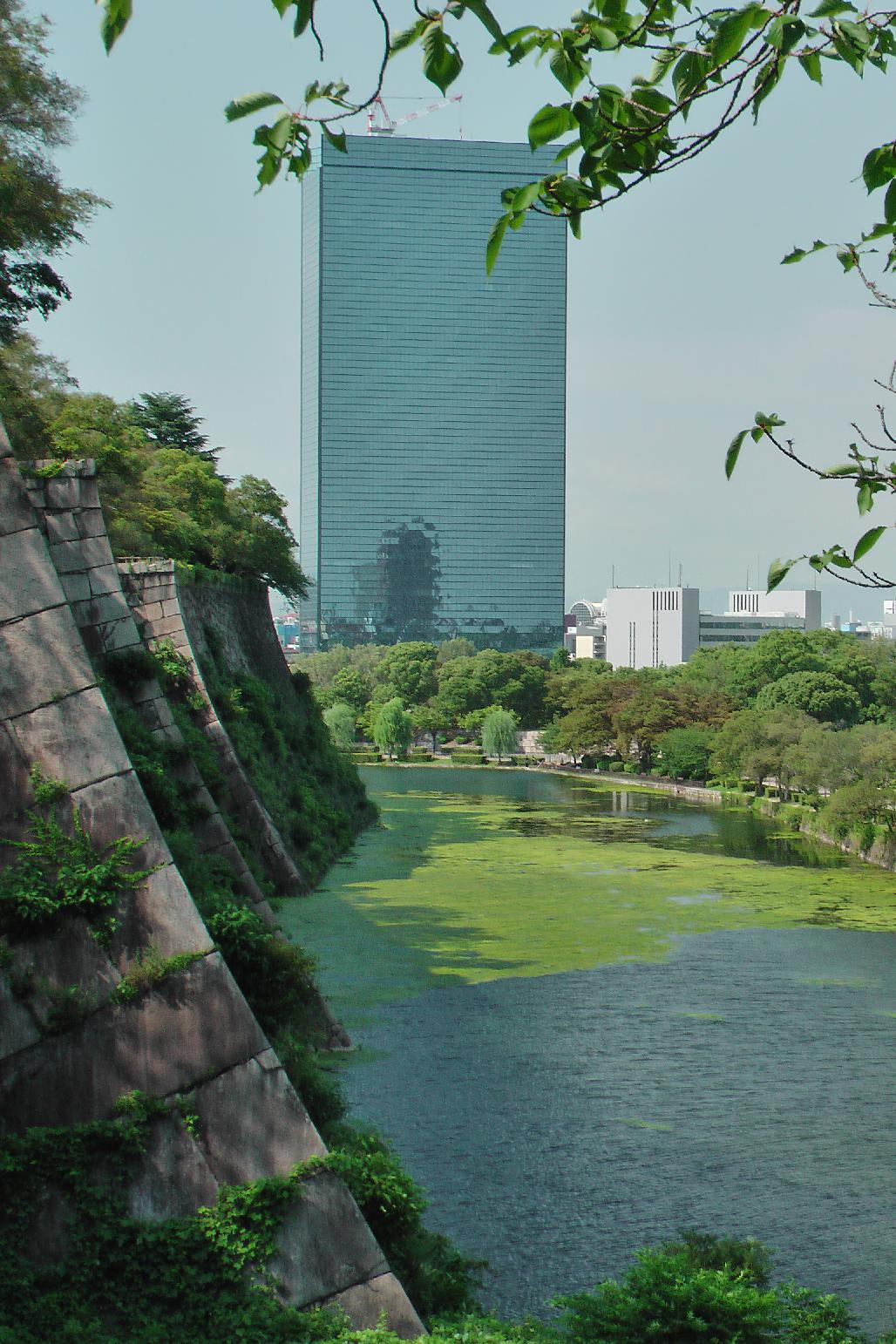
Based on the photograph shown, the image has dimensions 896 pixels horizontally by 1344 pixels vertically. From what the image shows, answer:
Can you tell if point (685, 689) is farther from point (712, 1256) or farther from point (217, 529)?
point (712, 1256)

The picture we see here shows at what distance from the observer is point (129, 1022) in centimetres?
779

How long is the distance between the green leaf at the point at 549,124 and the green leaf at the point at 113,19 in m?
1.09

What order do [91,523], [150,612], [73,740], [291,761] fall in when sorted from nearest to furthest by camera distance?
[73,740]
[91,523]
[150,612]
[291,761]

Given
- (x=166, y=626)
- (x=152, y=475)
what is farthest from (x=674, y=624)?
(x=166, y=626)

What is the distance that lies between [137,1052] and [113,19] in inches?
245

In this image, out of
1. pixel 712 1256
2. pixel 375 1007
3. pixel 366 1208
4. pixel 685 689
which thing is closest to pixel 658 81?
pixel 366 1208

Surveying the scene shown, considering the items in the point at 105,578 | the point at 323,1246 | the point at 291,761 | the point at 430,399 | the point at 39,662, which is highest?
the point at 430,399

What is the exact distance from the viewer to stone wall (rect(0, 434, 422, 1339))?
24.4ft

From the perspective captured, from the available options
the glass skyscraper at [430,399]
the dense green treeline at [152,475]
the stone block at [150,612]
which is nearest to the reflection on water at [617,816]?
the dense green treeline at [152,475]

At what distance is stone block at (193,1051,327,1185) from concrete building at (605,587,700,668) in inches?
4975

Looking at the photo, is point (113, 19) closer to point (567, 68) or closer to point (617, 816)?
point (567, 68)

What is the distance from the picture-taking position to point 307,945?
810 inches

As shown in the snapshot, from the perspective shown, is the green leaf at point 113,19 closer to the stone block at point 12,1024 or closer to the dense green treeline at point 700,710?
the stone block at point 12,1024

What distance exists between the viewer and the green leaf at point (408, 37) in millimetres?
3393
